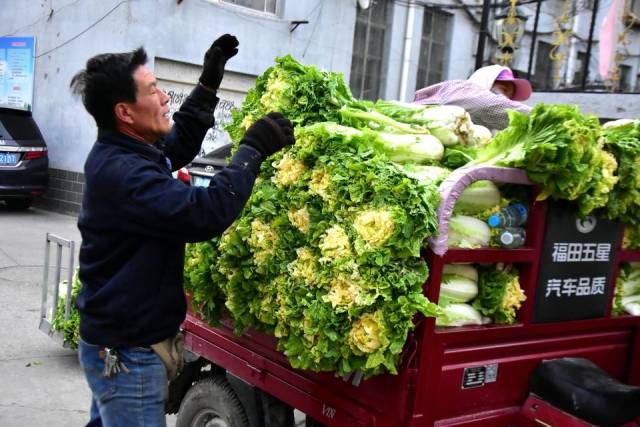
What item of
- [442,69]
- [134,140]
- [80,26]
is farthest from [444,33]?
[134,140]

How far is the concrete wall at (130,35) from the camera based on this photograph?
11.3m

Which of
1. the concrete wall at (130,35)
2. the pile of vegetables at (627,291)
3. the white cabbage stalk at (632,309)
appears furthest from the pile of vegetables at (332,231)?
the concrete wall at (130,35)

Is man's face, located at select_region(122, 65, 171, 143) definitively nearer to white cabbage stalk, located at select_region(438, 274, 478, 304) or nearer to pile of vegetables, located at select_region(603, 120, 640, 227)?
white cabbage stalk, located at select_region(438, 274, 478, 304)

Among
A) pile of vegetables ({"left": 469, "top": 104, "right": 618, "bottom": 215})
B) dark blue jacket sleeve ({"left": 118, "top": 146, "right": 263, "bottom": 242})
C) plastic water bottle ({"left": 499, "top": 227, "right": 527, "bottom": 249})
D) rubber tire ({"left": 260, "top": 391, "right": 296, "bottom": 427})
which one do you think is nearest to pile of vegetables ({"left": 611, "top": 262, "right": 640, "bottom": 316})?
pile of vegetables ({"left": 469, "top": 104, "right": 618, "bottom": 215})

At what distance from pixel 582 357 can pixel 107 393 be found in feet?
6.54

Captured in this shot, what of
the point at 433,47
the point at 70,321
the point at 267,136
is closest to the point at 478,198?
the point at 267,136

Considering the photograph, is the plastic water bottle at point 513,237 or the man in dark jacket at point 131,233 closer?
the man in dark jacket at point 131,233

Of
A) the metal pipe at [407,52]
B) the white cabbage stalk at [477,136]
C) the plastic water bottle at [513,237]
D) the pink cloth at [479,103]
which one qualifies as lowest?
the plastic water bottle at [513,237]

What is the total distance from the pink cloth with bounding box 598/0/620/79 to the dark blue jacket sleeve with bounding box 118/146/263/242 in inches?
274

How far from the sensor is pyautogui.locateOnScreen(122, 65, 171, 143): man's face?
2346mm

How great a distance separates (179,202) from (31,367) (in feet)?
11.7

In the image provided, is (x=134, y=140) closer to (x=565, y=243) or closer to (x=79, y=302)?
(x=79, y=302)

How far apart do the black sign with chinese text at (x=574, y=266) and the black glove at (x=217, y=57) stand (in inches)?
60.6

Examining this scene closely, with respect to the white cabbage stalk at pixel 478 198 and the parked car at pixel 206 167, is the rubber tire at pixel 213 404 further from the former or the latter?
the parked car at pixel 206 167
